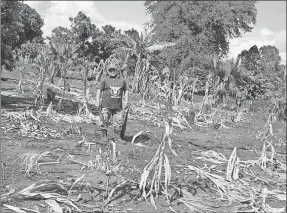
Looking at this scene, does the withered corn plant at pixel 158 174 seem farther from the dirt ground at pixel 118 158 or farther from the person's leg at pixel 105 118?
the person's leg at pixel 105 118

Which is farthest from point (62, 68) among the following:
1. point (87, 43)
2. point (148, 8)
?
point (87, 43)

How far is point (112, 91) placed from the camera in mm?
6832

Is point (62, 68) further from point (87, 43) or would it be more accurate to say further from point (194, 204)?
point (87, 43)

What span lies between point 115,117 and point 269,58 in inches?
1025

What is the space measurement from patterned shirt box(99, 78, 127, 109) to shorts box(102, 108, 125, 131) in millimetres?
160

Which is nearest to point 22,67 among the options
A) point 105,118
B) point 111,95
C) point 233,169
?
point 105,118

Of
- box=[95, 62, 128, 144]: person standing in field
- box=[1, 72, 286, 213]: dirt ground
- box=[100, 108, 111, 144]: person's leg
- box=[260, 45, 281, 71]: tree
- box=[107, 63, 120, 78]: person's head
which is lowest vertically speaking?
box=[1, 72, 286, 213]: dirt ground

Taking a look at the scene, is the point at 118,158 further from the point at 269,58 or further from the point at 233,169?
the point at 269,58

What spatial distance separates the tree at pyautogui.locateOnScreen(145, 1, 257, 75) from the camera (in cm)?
2559

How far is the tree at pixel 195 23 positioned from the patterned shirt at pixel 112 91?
1814cm

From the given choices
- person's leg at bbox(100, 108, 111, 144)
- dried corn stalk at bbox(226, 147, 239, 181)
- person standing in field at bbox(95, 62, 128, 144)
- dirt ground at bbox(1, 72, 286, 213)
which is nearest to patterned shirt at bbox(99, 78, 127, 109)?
person standing in field at bbox(95, 62, 128, 144)

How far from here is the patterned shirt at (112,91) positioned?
22.4 feet

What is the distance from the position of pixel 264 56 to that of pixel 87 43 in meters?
14.6

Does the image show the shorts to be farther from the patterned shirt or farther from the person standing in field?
the patterned shirt
